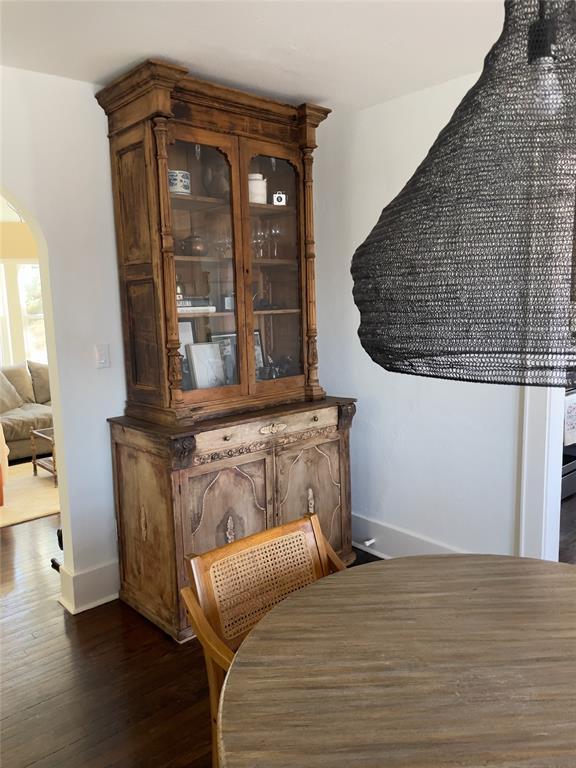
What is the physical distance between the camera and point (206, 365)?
2742mm

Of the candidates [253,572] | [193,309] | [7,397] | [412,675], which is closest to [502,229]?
[412,675]

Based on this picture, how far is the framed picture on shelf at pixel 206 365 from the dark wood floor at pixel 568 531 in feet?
6.68

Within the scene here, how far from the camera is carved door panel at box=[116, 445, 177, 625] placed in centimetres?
253

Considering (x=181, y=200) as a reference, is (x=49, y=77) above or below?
above

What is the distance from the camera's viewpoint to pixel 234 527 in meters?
2.70

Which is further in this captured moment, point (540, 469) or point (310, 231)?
point (310, 231)

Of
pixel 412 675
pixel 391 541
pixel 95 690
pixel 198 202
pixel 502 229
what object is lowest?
pixel 95 690

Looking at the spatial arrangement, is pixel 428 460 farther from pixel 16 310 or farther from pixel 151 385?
pixel 16 310

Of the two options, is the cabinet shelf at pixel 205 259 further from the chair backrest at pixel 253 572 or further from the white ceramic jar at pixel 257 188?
the chair backrest at pixel 253 572

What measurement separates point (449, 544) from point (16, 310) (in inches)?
Result: 225

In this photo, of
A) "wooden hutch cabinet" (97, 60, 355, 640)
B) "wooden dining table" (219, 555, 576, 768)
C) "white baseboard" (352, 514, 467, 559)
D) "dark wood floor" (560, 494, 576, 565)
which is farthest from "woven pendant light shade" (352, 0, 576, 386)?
"dark wood floor" (560, 494, 576, 565)

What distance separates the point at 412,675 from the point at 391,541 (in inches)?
87.0

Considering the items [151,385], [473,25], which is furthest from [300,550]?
[473,25]

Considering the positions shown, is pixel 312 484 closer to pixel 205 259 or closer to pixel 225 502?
pixel 225 502
